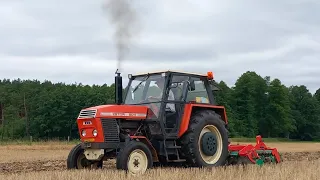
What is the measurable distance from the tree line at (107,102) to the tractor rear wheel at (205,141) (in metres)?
49.2

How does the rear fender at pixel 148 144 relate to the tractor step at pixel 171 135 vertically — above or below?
below

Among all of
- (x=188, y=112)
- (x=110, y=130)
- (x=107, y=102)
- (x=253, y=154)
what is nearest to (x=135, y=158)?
(x=110, y=130)

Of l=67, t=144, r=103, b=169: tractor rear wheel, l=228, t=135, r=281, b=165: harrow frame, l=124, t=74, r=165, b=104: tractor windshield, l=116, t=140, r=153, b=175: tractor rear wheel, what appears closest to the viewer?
l=116, t=140, r=153, b=175: tractor rear wheel

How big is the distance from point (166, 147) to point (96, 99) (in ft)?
198

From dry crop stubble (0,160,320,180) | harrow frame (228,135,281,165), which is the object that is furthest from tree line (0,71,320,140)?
dry crop stubble (0,160,320,180)

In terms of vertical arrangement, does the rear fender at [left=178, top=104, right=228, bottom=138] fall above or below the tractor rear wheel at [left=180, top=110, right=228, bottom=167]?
above

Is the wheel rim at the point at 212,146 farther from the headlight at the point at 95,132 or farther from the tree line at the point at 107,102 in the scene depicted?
the tree line at the point at 107,102

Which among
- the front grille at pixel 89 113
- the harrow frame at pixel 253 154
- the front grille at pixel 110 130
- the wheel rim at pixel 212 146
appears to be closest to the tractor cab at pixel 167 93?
the wheel rim at pixel 212 146

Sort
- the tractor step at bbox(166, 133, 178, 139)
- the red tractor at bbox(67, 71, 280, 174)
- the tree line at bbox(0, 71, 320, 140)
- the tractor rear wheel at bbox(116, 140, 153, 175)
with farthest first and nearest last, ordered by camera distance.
Result: the tree line at bbox(0, 71, 320, 140), the tractor step at bbox(166, 133, 178, 139), the red tractor at bbox(67, 71, 280, 174), the tractor rear wheel at bbox(116, 140, 153, 175)

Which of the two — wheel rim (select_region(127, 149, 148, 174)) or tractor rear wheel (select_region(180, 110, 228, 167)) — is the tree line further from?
wheel rim (select_region(127, 149, 148, 174))

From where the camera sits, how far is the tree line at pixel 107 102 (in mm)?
68125

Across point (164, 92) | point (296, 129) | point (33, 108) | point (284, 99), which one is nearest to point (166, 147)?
point (164, 92)

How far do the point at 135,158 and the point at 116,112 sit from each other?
121cm

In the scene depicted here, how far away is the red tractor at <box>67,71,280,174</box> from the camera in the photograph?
33.7ft
